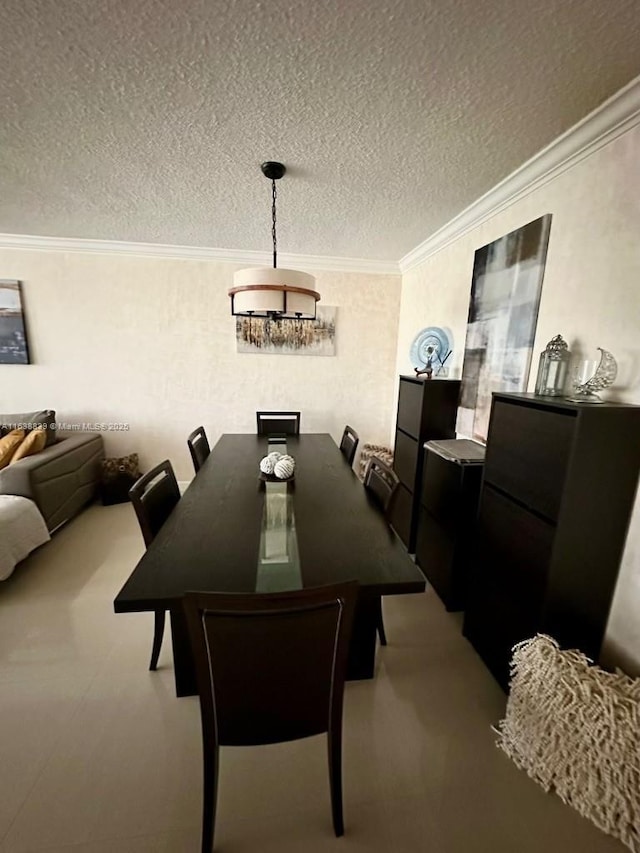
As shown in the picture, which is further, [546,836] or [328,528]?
[328,528]

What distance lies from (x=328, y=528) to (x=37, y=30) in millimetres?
1965

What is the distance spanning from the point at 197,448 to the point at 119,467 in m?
1.29

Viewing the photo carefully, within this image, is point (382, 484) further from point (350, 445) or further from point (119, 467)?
point (119, 467)

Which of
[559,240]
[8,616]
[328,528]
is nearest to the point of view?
[328,528]

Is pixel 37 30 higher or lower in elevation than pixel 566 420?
higher

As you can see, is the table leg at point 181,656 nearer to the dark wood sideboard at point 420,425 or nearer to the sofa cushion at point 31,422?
the dark wood sideboard at point 420,425

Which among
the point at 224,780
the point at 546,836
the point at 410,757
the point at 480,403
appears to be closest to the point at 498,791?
the point at 546,836

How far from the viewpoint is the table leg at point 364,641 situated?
150 centimetres

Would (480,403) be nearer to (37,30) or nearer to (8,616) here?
(37,30)

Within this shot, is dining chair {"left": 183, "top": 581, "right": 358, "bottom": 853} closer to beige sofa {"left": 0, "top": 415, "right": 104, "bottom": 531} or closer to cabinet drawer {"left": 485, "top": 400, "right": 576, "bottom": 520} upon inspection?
cabinet drawer {"left": 485, "top": 400, "right": 576, "bottom": 520}

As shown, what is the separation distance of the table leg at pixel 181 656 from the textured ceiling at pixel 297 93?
2.02 metres

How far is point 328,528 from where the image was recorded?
4.81ft

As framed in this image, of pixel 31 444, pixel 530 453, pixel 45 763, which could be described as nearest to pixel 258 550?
pixel 45 763

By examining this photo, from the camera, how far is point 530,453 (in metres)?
1.44
